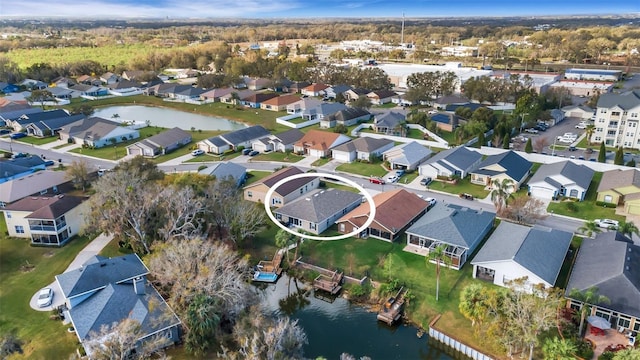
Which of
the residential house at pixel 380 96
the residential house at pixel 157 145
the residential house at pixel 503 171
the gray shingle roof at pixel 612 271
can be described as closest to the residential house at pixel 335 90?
the residential house at pixel 380 96

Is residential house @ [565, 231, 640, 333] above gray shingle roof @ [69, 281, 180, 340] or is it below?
above

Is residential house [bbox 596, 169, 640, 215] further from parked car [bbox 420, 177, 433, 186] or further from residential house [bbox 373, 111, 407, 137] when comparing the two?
residential house [bbox 373, 111, 407, 137]

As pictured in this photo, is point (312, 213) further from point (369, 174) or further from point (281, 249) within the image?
point (369, 174)

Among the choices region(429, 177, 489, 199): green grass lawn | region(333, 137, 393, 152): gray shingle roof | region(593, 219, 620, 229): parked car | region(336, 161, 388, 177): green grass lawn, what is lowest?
region(336, 161, 388, 177): green grass lawn

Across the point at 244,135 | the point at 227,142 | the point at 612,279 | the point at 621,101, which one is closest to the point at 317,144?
the point at 244,135

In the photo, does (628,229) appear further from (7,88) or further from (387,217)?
(7,88)

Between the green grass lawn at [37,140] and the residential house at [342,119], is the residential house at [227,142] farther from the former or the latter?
the green grass lawn at [37,140]

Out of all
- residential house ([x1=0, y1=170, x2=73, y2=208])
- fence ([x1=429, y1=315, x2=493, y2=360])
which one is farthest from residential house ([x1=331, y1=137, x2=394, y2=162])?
fence ([x1=429, y1=315, x2=493, y2=360])
